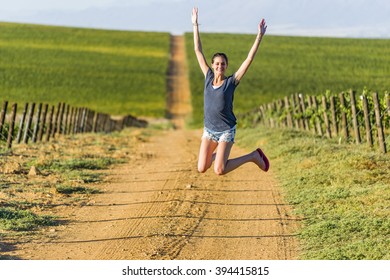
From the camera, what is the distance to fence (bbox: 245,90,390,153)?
821 inches

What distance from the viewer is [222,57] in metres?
11.8

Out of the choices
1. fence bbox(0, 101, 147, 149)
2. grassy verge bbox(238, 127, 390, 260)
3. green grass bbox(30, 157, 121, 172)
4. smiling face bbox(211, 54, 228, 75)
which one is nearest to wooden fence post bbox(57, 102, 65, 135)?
fence bbox(0, 101, 147, 149)

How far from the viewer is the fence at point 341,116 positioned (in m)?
20.9

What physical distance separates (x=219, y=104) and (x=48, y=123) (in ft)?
61.9

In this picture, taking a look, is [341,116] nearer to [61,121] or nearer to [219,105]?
[61,121]

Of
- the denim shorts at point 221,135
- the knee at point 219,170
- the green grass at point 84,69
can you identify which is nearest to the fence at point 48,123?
the green grass at point 84,69

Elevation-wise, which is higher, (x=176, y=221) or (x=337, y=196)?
(x=337, y=196)

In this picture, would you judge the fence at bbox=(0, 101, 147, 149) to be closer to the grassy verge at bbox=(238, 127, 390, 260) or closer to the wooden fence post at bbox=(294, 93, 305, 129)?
the grassy verge at bbox=(238, 127, 390, 260)

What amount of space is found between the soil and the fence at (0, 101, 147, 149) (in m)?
7.51

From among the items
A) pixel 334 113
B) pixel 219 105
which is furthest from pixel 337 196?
pixel 334 113

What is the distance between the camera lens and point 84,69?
3019 inches

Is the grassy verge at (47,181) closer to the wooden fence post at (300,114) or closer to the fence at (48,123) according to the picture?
the fence at (48,123)

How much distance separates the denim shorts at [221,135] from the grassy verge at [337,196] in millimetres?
1611
